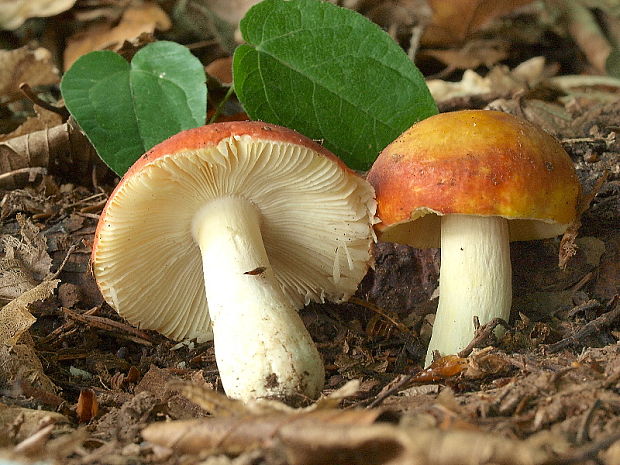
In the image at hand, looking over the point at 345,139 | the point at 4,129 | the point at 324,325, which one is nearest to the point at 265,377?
the point at 324,325

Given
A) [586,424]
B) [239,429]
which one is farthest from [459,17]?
[239,429]

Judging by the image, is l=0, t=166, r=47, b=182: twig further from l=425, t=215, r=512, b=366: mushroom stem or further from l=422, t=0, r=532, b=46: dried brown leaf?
l=422, t=0, r=532, b=46: dried brown leaf

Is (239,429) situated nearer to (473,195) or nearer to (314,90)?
(473,195)

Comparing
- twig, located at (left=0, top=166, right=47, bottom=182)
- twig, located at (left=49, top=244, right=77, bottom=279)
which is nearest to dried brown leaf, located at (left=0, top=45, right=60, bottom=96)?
twig, located at (left=0, top=166, right=47, bottom=182)

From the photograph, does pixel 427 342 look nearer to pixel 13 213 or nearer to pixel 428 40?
pixel 13 213

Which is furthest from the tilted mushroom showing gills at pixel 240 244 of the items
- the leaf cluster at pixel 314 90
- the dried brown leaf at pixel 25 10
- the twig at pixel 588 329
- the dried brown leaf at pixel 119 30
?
the dried brown leaf at pixel 25 10

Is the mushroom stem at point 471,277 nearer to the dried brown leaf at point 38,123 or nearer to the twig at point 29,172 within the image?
the twig at point 29,172
